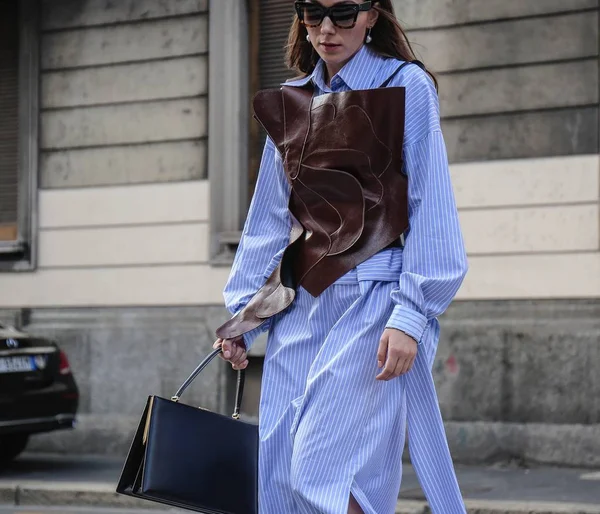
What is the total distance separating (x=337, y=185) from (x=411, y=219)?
210mm

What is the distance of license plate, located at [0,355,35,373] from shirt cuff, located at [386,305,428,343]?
6.66 m

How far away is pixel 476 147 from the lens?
972cm

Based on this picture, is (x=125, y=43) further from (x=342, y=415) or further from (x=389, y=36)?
(x=342, y=415)

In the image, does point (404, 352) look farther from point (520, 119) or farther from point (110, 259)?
point (110, 259)

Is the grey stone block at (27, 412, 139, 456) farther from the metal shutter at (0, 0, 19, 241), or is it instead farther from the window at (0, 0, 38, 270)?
the metal shutter at (0, 0, 19, 241)

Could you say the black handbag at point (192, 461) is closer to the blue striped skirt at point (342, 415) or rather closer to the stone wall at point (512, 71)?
the blue striped skirt at point (342, 415)

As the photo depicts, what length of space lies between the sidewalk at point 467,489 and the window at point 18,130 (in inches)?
102

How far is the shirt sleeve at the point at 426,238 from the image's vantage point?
2922 mm

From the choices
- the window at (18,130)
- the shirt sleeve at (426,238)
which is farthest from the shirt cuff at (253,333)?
the window at (18,130)

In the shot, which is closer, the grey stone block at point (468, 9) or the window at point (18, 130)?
the grey stone block at point (468, 9)

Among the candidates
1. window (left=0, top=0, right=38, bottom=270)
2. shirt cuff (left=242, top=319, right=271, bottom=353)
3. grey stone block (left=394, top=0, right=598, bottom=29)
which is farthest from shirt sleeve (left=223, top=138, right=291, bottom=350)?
window (left=0, top=0, right=38, bottom=270)

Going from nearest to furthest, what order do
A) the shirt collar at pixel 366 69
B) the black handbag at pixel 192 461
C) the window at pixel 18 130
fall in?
the black handbag at pixel 192 461 < the shirt collar at pixel 366 69 < the window at pixel 18 130

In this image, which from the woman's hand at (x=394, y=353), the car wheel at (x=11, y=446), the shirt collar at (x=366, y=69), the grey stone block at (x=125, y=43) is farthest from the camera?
the grey stone block at (x=125, y=43)

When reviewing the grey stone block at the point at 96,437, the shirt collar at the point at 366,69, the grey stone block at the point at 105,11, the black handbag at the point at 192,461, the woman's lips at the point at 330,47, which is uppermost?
the grey stone block at the point at 105,11
